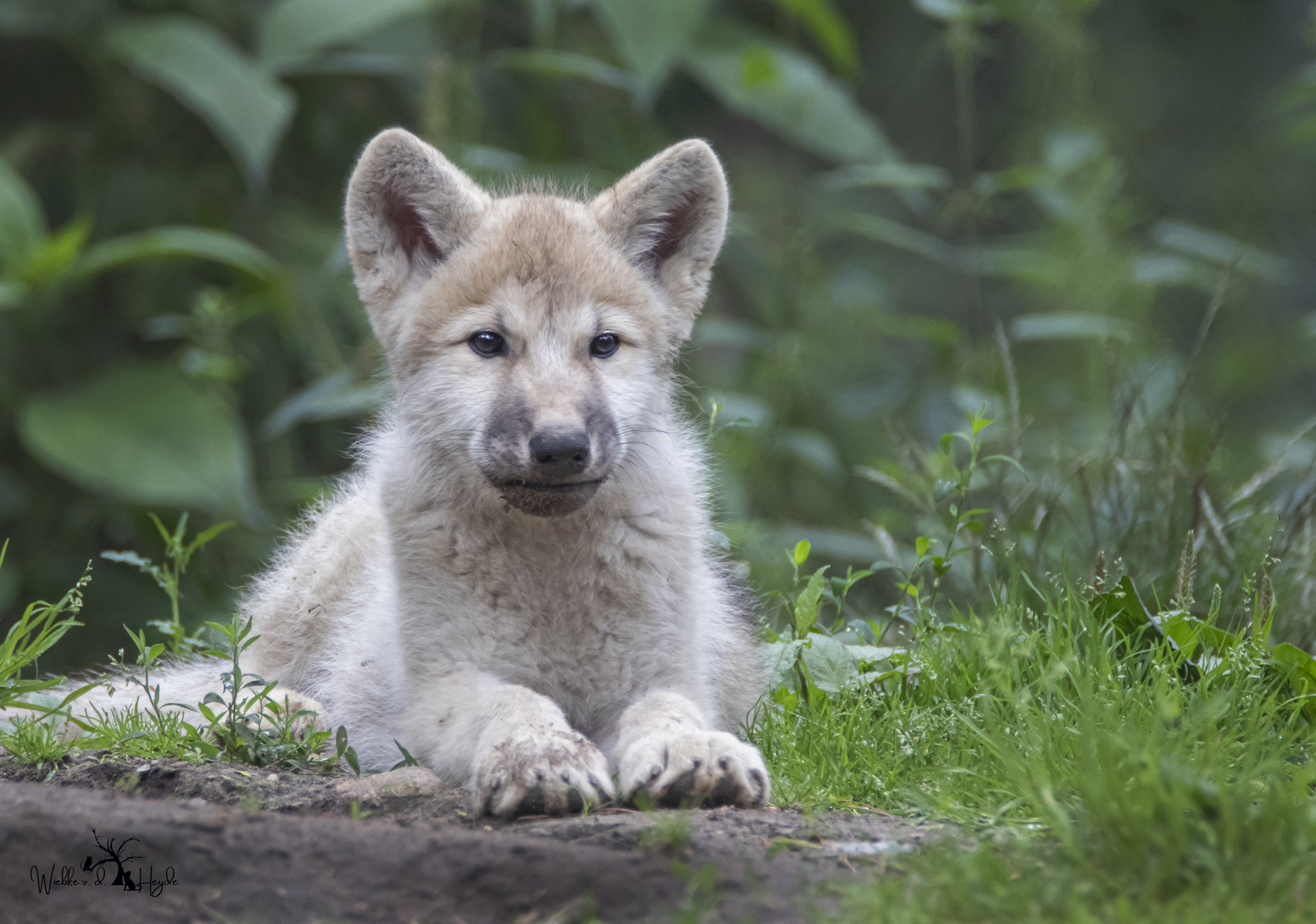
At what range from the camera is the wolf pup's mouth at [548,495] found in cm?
322

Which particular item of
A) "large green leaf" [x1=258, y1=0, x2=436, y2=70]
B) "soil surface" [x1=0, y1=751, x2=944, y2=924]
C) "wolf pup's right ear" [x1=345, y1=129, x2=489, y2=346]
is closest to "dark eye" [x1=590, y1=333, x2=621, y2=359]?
"wolf pup's right ear" [x1=345, y1=129, x2=489, y2=346]

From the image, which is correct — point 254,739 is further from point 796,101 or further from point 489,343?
point 796,101

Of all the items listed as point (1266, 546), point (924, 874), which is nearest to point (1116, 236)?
point (1266, 546)

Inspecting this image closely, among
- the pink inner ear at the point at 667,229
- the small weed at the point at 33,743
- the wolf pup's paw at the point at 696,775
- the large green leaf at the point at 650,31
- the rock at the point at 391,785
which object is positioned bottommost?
the small weed at the point at 33,743

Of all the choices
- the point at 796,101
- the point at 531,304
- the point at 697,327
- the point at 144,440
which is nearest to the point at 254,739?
the point at 531,304

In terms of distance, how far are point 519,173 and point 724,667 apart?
9.31ft

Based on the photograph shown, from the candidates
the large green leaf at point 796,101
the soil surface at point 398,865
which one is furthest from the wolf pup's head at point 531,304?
the large green leaf at point 796,101

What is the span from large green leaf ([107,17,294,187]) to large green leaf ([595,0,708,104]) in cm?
136

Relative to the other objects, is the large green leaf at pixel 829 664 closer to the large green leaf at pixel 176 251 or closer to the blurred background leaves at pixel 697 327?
the blurred background leaves at pixel 697 327

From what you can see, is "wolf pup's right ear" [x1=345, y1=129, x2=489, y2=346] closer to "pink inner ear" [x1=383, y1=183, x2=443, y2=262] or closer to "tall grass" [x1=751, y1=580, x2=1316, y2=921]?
"pink inner ear" [x1=383, y1=183, x2=443, y2=262]

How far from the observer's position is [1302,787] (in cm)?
253

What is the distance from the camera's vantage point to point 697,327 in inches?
254

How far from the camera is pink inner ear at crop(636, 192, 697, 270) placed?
12.7 feet

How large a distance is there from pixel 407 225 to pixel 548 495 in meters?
1.19
